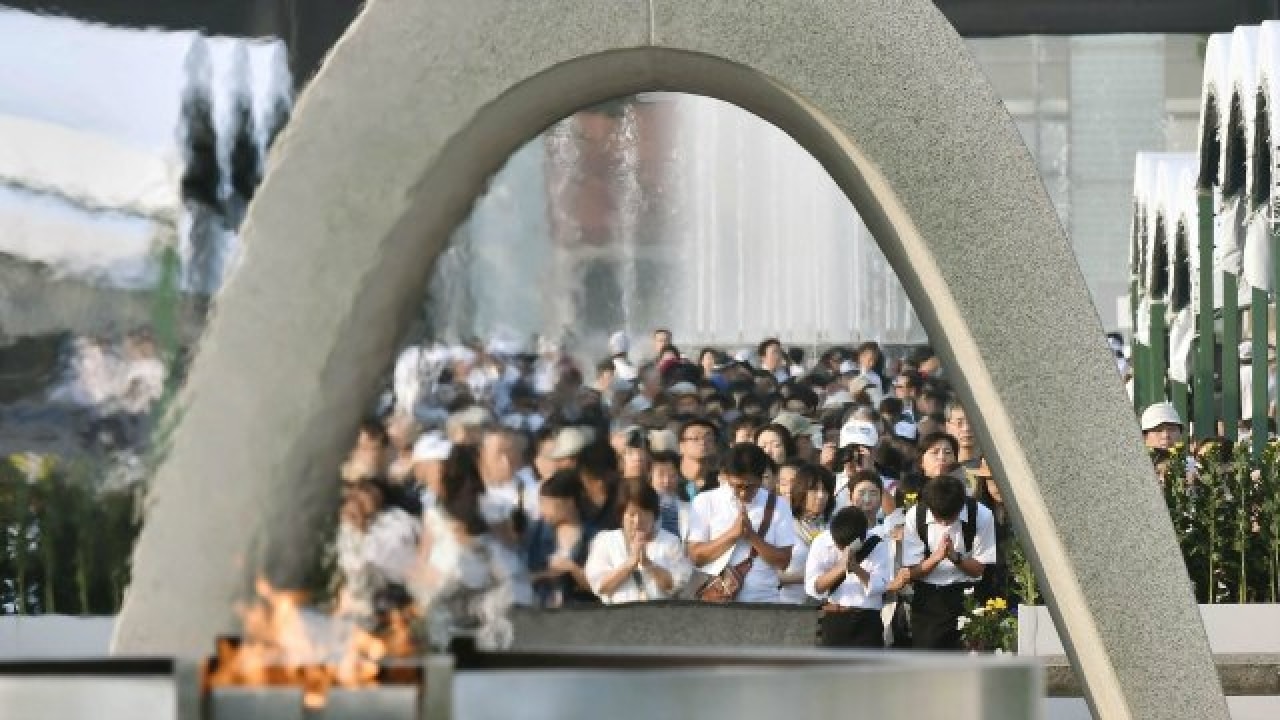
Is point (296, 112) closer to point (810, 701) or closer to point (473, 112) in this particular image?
point (473, 112)

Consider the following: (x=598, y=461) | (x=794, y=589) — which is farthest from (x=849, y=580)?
(x=598, y=461)

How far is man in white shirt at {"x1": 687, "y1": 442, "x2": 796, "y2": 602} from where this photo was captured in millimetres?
14836

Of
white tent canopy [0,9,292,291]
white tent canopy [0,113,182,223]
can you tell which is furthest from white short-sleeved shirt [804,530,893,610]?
white tent canopy [0,113,182,223]

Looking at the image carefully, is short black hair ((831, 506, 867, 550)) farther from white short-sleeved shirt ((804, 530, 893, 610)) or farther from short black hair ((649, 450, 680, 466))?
short black hair ((649, 450, 680, 466))

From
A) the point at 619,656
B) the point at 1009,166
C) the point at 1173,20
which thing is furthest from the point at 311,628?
the point at 1173,20

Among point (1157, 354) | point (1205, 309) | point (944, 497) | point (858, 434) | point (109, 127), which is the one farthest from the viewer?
point (1157, 354)

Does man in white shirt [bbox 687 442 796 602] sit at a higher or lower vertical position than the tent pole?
lower

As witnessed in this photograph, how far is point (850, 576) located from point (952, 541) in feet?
2.07

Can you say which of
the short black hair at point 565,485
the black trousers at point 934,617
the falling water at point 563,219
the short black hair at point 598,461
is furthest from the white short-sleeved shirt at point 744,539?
the falling water at point 563,219

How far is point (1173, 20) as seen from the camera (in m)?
27.8

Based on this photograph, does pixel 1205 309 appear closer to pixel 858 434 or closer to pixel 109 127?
pixel 858 434

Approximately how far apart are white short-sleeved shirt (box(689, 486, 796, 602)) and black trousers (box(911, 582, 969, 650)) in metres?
0.69

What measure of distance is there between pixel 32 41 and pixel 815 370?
348 inches

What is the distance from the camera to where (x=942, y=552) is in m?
15.0
